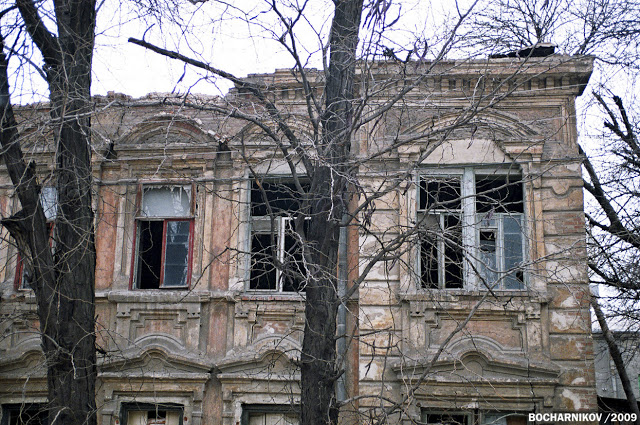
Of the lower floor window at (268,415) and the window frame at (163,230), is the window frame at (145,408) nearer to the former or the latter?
the lower floor window at (268,415)

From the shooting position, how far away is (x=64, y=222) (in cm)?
748

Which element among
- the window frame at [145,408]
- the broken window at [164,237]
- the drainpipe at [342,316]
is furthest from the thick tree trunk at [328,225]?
the broken window at [164,237]

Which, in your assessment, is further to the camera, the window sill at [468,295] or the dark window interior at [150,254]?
the dark window interior at [150,254]

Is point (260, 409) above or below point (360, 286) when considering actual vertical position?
below

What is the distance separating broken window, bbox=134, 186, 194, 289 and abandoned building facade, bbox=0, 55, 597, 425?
0.02m

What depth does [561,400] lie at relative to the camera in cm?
955

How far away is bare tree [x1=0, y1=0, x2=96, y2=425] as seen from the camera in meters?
7.18

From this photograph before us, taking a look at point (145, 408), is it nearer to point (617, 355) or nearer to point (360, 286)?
point (360, 286)

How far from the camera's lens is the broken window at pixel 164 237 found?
10.9m

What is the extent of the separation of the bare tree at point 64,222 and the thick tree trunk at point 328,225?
7.61ft

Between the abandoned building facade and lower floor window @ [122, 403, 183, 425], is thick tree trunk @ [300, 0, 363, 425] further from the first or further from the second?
lower floor window @ [122, 403, 183, 425]

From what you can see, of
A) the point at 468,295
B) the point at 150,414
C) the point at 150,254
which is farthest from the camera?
the point at 150,254

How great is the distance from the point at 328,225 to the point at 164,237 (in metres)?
4.84

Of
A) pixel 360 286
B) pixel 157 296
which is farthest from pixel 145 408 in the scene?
pixel 360 286
